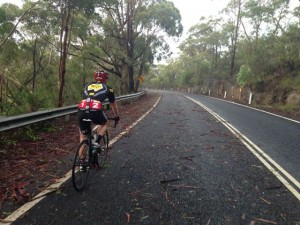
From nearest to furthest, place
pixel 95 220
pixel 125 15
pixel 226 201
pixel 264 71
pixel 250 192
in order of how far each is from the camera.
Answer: pixel 95 220, pixel 226 201, pixel 250 192, pixel 264 71, pixel 125 15

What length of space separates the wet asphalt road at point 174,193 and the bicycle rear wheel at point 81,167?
132 mm

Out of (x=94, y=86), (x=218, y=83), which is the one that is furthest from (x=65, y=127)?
(x=218, y=83)

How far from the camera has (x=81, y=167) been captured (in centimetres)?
479

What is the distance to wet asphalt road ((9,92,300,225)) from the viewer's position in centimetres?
367

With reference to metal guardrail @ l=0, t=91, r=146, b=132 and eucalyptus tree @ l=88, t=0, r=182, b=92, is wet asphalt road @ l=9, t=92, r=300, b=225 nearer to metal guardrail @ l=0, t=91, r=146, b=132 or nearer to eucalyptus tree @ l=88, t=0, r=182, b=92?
metal guardrail @ l=0, t=91, r=146, b=132

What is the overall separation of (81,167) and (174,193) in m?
1.66

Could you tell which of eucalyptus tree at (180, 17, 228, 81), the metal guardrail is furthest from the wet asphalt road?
eucalyptus tree at (180, 17, 228, 81)

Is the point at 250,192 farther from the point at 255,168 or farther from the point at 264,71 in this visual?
the point at 264,71

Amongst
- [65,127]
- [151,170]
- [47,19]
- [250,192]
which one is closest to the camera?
[250,192]

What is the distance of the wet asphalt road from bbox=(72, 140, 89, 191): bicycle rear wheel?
132 mm

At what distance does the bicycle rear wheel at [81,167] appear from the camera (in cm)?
451

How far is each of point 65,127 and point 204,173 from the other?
6.26 metres

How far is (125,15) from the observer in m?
30.0

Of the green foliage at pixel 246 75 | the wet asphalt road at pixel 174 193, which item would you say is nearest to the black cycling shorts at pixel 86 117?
the wet asphalt road at pixel 174 193
